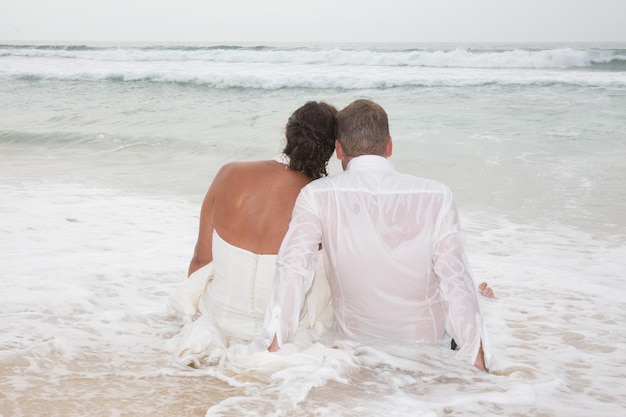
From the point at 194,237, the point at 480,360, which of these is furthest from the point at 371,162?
the point at 194,237

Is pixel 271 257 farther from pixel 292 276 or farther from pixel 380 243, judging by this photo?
pixel 380 243

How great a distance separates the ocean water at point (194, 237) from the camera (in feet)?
9.15

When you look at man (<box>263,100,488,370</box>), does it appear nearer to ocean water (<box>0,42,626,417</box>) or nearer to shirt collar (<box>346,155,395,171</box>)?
shirt collar (<box>346,155,395,171</box>)

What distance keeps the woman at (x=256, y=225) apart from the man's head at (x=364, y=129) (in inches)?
7.7

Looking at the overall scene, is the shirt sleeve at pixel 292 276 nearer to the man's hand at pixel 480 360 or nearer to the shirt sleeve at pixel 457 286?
the shirt sleeve at pixel 457 286

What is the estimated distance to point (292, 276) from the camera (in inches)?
115

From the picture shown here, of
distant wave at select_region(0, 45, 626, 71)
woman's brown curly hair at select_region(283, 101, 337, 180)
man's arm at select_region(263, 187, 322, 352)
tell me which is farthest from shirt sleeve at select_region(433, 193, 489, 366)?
distant wave at select_region(0, 45, 626, 71)

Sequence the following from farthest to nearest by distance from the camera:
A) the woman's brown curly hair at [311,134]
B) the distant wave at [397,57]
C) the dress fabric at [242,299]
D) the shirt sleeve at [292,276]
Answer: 1. the distant wave at [397,57]
2. the dress fabric at [242,299]
3. the woman's brown curly hair at [311,134]
4. the shirt sleeve at [292,276]

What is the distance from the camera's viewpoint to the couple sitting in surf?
2.96m

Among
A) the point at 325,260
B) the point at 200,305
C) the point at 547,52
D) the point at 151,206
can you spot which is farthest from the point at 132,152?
the point at 547,52

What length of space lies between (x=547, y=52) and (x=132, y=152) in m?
17.4

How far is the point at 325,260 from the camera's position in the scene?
314cm

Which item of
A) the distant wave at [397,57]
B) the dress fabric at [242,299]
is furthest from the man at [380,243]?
the distant wave at [397,57]

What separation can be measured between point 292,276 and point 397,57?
77.0ft
